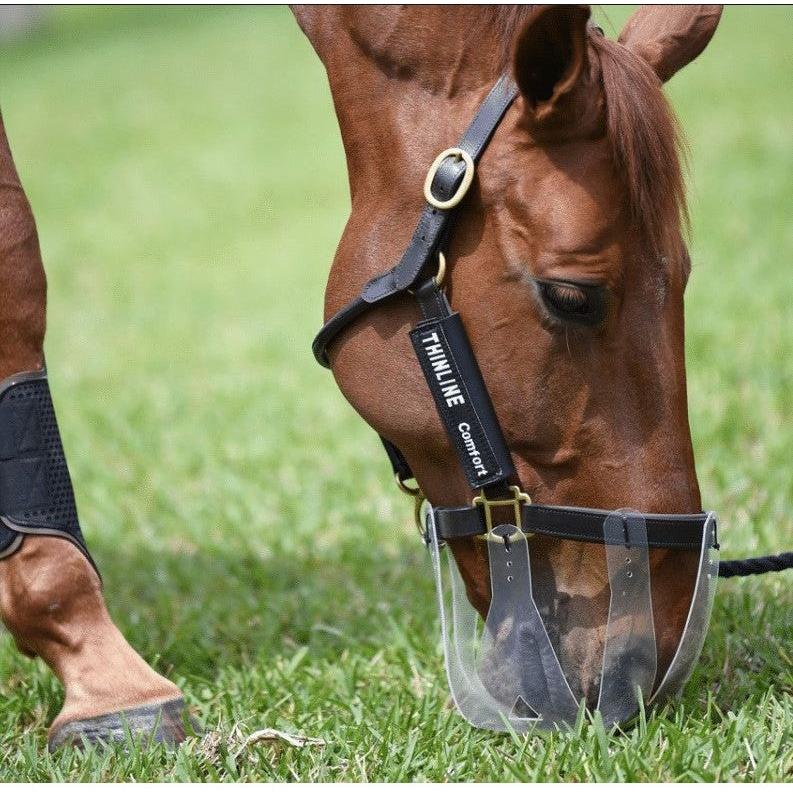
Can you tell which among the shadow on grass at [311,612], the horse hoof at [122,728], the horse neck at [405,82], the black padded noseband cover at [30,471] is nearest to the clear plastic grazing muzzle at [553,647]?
the shadow on grass at [311,612]

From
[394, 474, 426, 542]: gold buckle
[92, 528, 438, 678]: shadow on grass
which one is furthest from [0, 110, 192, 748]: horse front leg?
[394, 474, 426, 542]: gold buckle

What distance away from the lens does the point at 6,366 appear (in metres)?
2.32

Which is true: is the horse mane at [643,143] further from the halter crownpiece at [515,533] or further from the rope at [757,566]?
the rope at [757,566]

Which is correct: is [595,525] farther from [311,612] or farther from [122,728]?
[311,612]

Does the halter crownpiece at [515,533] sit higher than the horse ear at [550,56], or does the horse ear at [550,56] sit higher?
the horse ear at [550,56]

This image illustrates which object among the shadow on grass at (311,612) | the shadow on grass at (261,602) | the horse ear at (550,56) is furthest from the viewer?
the shadow on grass at (261,602)

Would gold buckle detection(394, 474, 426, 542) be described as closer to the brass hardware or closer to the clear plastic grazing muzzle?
the clear plastic grazing muzzle

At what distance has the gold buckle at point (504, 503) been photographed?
79.0 inches

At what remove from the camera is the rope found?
2191 millimetres

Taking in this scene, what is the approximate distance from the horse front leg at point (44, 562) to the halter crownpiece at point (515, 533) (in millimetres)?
736

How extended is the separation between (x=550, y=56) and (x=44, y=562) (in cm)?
143

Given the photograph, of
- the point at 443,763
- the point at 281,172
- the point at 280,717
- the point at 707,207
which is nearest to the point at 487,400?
the point at 443,763

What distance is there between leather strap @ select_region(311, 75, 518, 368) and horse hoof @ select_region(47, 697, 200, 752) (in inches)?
37.3

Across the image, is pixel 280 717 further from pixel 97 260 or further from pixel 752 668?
pixel 97 260
